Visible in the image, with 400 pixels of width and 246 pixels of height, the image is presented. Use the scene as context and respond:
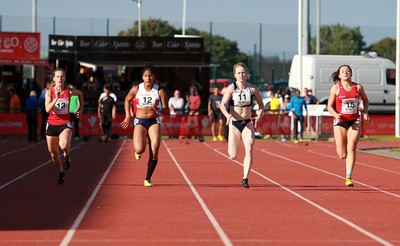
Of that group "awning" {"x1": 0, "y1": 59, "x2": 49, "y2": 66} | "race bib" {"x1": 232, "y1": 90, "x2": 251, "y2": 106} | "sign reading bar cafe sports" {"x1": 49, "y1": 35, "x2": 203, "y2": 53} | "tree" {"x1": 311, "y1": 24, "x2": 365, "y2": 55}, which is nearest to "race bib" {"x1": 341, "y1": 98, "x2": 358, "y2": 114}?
"race bib" {"x1": 232, "y1": 90, "x2": 251, "y2": 106}

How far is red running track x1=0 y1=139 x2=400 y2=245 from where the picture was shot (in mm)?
11883

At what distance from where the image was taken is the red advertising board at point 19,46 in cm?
4847

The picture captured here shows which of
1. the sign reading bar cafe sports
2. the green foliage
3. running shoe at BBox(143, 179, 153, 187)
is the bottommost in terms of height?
running shoe at BBox(143, 179, 153, 187)

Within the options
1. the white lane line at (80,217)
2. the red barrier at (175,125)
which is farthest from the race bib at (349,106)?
the red barrier at (175,125)

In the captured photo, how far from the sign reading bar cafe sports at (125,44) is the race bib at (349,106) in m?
27.6

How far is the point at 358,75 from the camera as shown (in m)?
48.2

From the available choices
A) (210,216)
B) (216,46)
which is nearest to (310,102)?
(210,216)

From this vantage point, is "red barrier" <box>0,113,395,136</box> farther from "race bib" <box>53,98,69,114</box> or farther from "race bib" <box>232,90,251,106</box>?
"race bib" <box>232,90,251,106</box>

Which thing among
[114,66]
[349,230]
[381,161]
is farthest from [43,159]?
[114,66]

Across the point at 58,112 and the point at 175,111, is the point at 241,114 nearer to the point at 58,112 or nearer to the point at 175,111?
the point at 58,112

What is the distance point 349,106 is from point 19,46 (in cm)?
3200

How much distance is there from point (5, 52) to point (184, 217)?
36018mm

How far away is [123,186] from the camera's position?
18734 mm

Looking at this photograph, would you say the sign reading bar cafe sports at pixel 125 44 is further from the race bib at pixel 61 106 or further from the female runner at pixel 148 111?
the female runner at pixel 148 111
